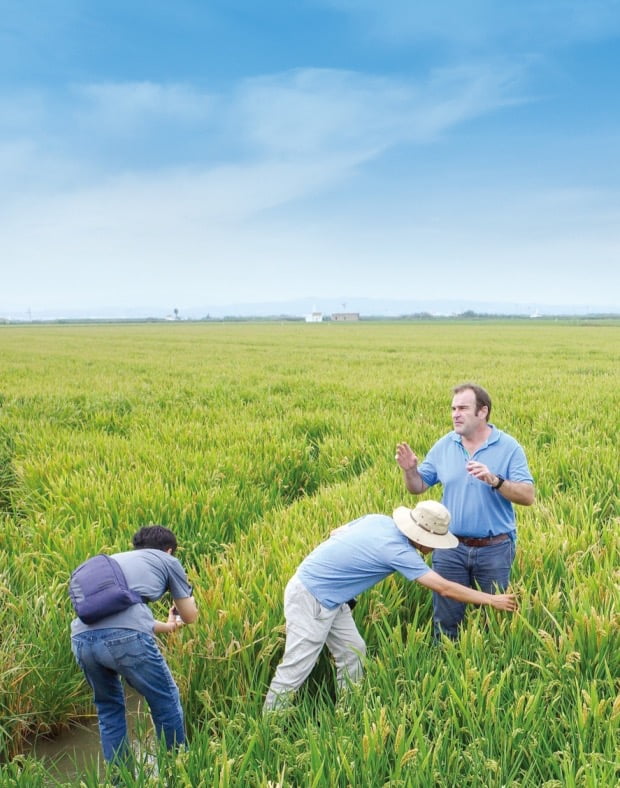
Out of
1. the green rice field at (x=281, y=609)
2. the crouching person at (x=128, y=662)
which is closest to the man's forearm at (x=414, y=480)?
the green rice field at (x=281, y=609)

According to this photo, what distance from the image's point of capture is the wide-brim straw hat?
3.19 meters

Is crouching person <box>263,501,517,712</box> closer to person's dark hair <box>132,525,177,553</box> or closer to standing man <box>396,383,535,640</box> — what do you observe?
standing man <box>396,383,535,640</box>

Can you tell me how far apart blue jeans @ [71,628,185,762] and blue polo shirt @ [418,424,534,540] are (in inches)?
79.5

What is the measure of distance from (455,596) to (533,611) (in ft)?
1.79

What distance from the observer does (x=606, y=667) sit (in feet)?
8.73

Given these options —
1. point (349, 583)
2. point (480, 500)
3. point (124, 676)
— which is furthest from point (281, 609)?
point (480, 500)

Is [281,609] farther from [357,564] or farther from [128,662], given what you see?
[128,662]

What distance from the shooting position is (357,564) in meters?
3.24

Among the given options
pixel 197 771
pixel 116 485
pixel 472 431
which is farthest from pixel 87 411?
pixel 197 771

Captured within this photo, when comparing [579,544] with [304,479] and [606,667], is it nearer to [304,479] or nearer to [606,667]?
[606,667]

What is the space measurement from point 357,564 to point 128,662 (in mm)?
1280

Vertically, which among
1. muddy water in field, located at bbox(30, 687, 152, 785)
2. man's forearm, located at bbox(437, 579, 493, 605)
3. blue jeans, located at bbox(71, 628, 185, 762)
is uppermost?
man's forearm, located at bbox(437, 579, 493, 605)

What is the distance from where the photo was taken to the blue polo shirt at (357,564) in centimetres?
317

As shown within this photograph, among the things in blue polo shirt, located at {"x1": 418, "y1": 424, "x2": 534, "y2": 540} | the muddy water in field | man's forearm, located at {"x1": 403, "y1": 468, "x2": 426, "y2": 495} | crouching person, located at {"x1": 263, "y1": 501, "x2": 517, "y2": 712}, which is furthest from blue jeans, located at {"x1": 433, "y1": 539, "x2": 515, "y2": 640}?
the muddy water in field
